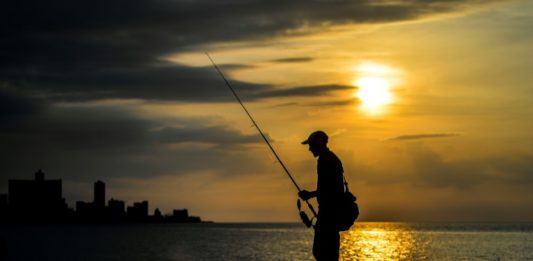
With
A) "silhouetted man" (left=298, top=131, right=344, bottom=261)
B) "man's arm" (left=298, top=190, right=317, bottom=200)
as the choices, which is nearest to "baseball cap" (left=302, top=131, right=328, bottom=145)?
"silhouetted man" (left=298, top=131, right=344, bottom=261)

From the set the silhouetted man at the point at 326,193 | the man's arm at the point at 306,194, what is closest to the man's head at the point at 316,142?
the silhouetted man at the point at 326,193

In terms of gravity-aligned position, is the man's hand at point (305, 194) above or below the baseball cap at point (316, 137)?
below

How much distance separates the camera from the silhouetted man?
39.9ft

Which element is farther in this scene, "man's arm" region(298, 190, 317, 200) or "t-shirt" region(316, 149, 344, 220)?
"man's arm" region(298, 190, 317, 200)

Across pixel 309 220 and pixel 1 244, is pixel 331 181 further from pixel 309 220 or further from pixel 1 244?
pixel 1 244

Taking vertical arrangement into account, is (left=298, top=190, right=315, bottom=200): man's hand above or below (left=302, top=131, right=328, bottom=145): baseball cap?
below

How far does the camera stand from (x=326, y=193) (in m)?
12.2

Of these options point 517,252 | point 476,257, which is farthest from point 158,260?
point 517,252

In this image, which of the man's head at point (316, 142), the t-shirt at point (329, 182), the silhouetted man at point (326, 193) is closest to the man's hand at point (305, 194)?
the silhouetted man at point (326, 193)

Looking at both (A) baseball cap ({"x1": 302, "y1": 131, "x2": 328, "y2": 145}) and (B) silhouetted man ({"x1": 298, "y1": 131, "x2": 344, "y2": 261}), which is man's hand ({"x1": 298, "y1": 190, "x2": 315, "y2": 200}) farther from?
(A) baseball cap ({"x1": 302, "y1": 131, "x2": 328, "y2": 145})

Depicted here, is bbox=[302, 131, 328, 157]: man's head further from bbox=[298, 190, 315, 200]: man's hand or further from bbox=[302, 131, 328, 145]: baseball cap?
bbox=[298, 190, 315, 200]: man's hand

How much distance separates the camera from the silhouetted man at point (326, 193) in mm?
12156

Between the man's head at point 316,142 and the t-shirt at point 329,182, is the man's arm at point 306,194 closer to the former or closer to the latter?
the t-shirt at point 329,182

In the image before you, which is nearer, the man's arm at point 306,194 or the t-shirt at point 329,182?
the t-shirt at point 329,182
